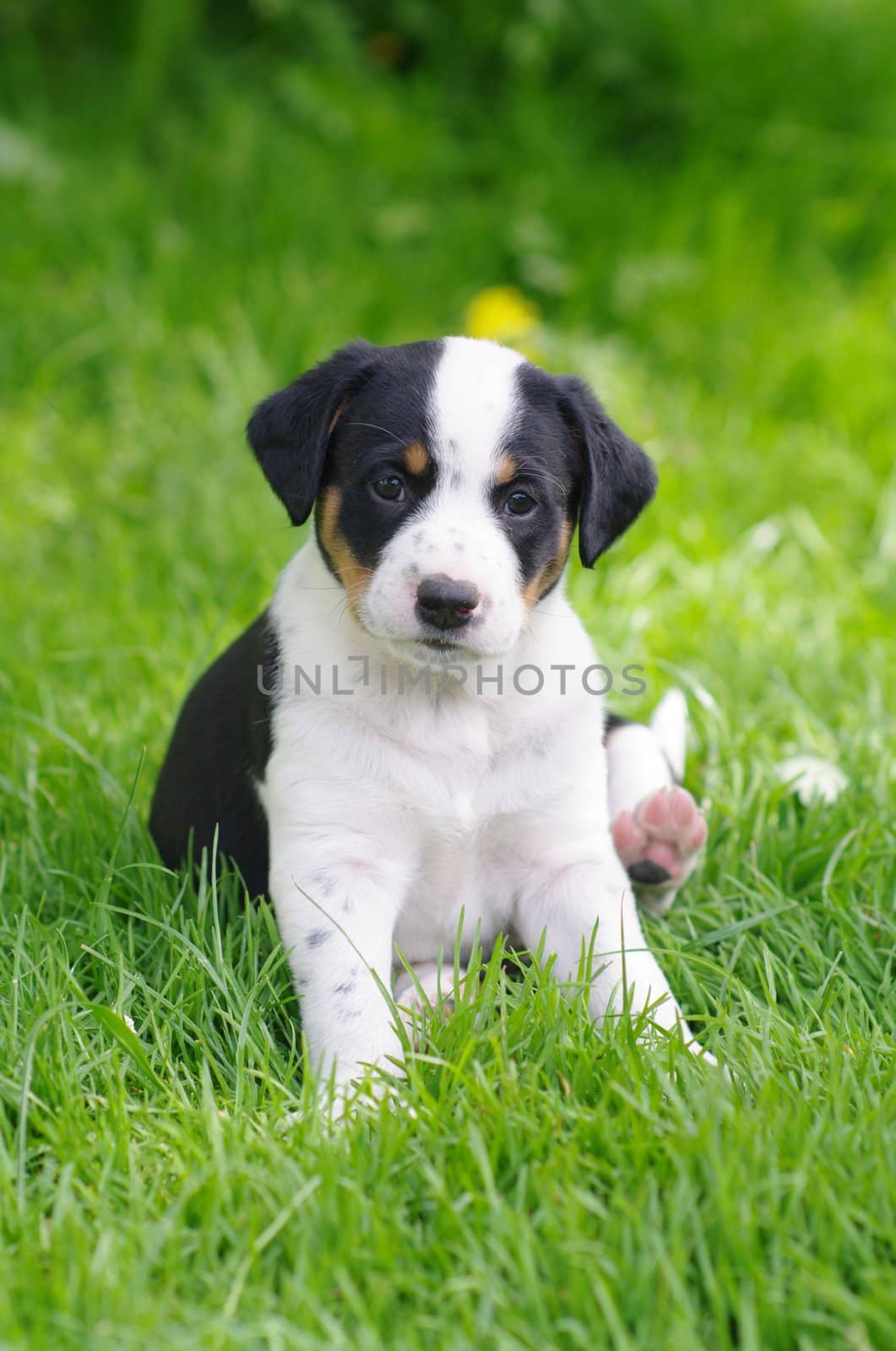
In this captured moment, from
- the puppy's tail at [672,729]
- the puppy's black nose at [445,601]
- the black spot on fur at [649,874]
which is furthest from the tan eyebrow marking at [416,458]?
the puppy's tail at [672,729]

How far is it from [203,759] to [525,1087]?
4.40 ft

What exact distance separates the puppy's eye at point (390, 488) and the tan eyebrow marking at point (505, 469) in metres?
0.21

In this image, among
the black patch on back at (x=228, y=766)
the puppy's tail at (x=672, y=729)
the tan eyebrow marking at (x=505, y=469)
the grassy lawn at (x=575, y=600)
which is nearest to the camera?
the grassy lawn at (x=575, y=600)

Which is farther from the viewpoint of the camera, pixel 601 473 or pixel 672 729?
pixel 672 729

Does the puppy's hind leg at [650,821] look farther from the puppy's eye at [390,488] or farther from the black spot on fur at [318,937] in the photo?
the puppy's eye at [390,488]

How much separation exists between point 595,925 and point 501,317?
14.4 feet

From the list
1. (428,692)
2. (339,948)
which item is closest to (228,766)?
(428,692)

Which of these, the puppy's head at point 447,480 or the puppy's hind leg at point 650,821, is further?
the puppy's hind leg at point 650,821

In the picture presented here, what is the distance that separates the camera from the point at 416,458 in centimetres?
307

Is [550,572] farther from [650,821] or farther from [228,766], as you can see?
[228,766]

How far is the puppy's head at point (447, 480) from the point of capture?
2982 mm

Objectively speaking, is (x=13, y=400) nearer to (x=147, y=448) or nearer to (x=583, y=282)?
(x=147, y=448)

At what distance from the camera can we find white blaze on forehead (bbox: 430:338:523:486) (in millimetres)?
3082

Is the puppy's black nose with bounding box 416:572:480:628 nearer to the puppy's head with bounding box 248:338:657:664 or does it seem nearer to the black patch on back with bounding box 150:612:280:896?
the puppy's head with bounding box 248:338:657:664
